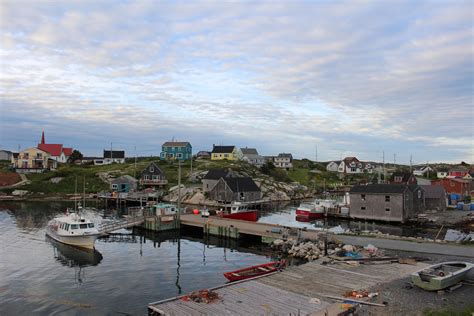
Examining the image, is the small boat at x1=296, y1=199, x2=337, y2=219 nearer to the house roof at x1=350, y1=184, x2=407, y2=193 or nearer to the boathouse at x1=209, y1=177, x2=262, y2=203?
the house roof at x1=350, y1=184, x2=407, y2=193

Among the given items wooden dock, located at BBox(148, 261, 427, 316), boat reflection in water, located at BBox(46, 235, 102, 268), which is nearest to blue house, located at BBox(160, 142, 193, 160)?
boat reflection in water, located at BBox(46, 235, 102, 268)

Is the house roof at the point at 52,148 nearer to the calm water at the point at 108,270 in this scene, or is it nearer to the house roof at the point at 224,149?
the house roof at the point at 224,149

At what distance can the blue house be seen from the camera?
144375 millimetres

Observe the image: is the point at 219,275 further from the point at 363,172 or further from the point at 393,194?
the point at 363,172

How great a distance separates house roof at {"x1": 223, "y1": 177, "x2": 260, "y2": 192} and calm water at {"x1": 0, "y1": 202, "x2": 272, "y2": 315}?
33638mm

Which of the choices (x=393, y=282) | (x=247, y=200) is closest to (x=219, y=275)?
(x=393, y=282)

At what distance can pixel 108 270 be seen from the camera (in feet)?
115

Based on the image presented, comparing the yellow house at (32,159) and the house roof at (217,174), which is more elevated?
the yellow house at (32,159)

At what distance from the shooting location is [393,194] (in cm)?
6359

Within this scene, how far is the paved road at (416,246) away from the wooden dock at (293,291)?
5600 mm

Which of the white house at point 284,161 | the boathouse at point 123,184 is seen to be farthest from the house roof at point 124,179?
the white house at point 284,161

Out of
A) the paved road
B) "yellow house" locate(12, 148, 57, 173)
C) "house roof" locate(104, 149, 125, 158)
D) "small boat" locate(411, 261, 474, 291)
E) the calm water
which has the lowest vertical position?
the calm water

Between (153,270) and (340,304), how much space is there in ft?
61.7

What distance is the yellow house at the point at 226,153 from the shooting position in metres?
145
